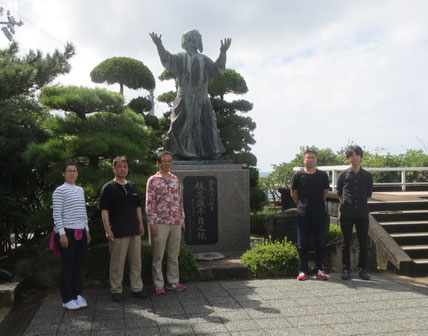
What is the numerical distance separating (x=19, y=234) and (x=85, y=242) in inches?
169

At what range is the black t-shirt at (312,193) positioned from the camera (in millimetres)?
5039

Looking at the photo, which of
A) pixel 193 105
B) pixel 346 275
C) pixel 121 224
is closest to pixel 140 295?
pixel 121 224

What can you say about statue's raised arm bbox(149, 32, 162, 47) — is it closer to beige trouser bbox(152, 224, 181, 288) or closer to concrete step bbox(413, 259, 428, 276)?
beige trouser bbox(152, 224, 181, 288)

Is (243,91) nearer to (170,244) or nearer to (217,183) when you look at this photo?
(217,183)

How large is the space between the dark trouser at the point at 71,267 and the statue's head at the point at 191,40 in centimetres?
436

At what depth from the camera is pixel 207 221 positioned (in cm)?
646

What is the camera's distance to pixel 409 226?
21.7 feet

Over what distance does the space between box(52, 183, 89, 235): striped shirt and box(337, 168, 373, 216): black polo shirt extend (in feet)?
10.9

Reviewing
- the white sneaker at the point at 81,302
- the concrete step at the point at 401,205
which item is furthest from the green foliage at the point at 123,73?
the white sneaker at the point at 81,302

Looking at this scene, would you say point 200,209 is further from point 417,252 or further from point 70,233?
point 417,252

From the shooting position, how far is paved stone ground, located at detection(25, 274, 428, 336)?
11.4ft

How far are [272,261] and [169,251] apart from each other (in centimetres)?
153

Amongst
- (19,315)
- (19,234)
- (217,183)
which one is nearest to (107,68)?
(19,234)

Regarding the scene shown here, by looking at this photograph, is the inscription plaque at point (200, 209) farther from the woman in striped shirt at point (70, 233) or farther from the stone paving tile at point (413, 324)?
the stone paving tile at point (413, 324)
